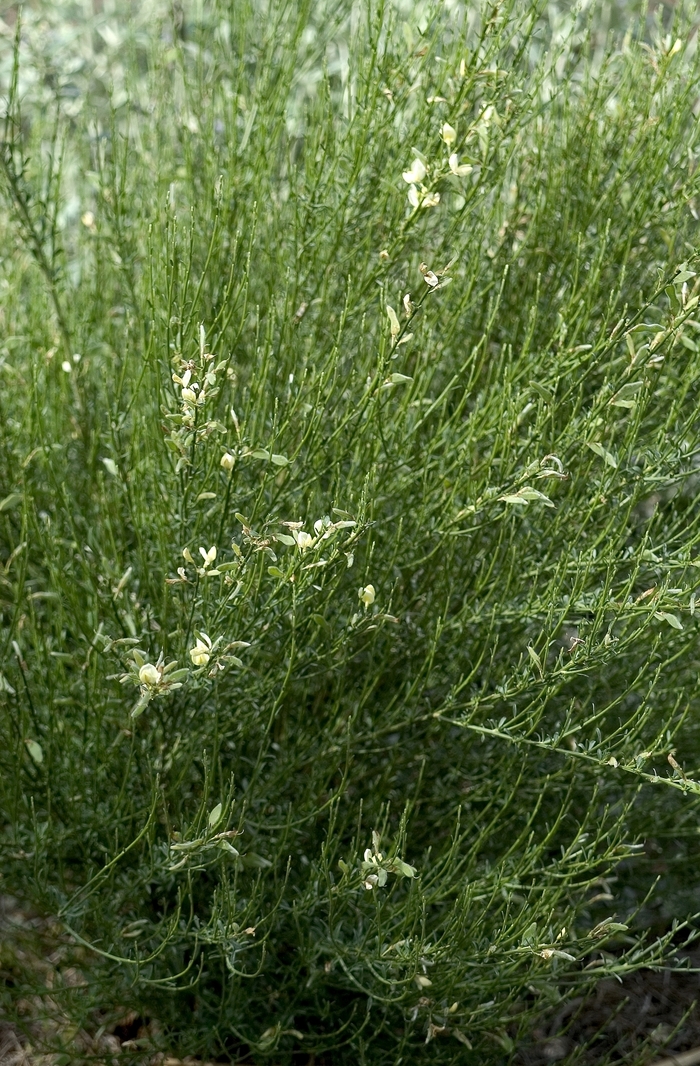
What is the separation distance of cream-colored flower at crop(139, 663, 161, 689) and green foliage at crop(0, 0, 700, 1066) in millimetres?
17

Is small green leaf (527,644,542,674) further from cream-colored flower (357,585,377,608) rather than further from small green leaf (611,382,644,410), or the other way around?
small green leaf (611,382,644,410)

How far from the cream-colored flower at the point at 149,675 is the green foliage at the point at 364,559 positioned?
0.02m

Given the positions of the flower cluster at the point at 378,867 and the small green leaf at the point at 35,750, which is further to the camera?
the small green leaf at the point at 35,750

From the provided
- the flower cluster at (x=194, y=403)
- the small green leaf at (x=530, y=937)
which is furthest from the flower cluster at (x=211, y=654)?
the small green leaf at (x=530, y=937)

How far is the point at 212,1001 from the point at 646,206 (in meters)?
1.66

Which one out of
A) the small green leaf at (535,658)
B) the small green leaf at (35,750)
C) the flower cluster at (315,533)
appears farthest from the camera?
the small green leaf at (35,750)

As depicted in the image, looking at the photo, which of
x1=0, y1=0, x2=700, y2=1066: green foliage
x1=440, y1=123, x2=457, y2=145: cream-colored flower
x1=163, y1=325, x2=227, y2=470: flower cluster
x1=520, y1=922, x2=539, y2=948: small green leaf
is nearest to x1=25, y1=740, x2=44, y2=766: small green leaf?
x1=0, y1=0, x2=700, y2=1066: green foliage

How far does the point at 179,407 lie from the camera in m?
1.71

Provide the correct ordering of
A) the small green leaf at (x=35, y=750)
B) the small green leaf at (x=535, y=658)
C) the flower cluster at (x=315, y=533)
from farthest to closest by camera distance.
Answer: the small green leaf at (x=35, y=750) < the small green leaf at (x=535, y=658) < the flower cluster at (x=315, y=533)

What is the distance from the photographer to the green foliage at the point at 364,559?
1.58m

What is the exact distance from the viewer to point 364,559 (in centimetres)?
182

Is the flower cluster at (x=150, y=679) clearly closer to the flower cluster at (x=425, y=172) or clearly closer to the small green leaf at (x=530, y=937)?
the small green leaf at (x=530, y=937)

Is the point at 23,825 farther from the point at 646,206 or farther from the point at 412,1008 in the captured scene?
the point at 646,206

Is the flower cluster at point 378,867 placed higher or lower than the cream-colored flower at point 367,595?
lower
